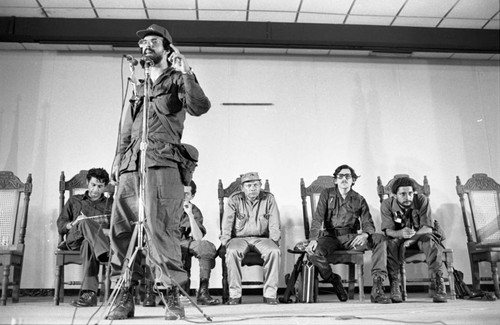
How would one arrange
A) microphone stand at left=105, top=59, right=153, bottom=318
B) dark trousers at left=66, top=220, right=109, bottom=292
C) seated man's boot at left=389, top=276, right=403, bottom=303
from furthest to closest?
seated man's boot at left=389, top=276, right=403, bottom=303, dark trousers at left=66, top=220, right=109, bottom=292, microphone stand at left=105, top=59, right=153, bottom=318

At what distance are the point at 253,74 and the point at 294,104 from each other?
0.60 m

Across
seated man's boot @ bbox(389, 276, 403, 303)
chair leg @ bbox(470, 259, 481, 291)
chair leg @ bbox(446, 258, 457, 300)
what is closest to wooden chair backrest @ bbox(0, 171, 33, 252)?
seated man's boot @ bbox(389, 276, 403, 303)

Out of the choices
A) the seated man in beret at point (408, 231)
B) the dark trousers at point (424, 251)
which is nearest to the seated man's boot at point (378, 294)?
the seated man in beret at point (408, 231)

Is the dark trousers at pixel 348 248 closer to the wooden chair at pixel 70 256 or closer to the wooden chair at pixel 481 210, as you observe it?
A: the wooden chair at pixel 481 210

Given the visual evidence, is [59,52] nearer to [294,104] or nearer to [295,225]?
[294,104]

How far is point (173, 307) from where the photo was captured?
2.38 meters

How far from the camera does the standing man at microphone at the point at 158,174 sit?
239 centimetres

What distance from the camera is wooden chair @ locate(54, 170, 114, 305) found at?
394cm

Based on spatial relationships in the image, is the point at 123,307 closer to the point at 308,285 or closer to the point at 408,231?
the point at 308,285

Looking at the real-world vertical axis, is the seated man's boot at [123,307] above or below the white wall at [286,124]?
below

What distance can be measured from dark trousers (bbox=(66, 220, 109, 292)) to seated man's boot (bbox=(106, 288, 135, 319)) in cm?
141

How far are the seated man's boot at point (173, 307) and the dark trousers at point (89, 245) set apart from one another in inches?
61.2

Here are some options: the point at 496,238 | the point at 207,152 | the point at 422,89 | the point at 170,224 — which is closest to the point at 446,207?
the point at 496,238

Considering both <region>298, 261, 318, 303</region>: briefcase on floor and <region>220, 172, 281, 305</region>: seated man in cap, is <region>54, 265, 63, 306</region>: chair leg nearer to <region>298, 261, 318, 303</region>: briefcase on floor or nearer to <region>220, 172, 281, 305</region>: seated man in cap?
<region>220, 172, 281, 305</region>: seated man in cap
